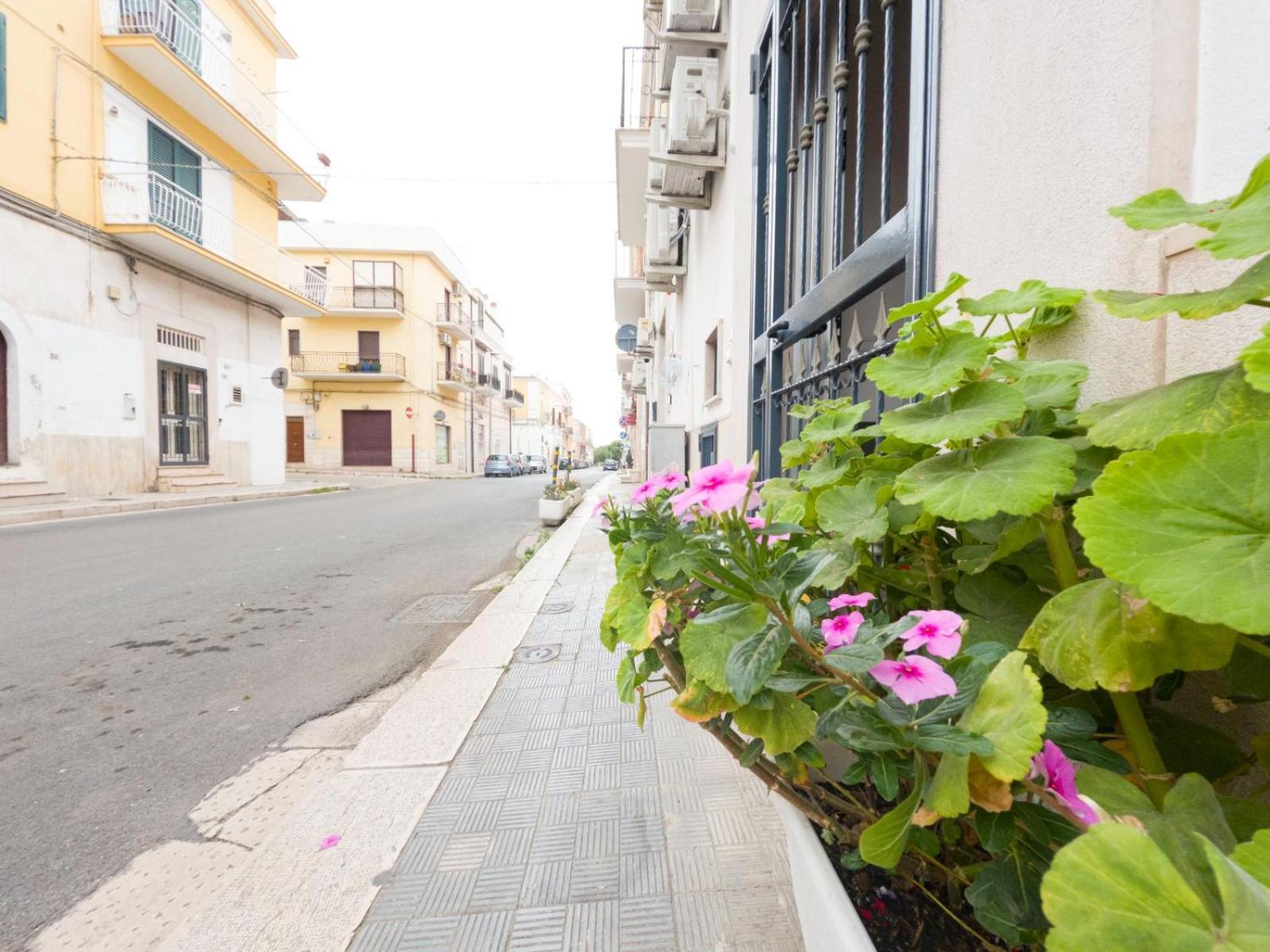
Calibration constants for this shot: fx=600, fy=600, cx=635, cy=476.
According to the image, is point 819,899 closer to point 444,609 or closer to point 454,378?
point 444,609

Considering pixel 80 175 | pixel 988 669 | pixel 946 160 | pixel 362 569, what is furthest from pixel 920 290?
pixel 80 175

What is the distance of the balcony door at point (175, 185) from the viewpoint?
11.7m

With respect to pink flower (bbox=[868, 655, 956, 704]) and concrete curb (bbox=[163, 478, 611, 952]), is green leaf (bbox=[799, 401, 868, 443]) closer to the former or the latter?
pink flower (bbox=[868, 655, 956, 704])

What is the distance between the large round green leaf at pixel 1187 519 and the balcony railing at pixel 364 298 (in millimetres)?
29077

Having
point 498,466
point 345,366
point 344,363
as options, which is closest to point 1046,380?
point 345,366

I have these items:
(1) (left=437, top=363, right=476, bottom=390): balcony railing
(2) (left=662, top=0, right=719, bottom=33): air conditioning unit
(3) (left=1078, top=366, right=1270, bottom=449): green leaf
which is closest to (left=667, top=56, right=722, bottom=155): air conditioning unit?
(2) (left=662, top=0, right=719, bottom=33): air conditioning unit

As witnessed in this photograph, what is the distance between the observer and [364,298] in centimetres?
2652

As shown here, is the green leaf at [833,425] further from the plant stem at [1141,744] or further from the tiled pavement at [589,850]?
the tiled pavement at [589,850]

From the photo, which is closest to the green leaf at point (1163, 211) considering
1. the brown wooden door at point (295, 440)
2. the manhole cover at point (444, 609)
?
the manhole cover at point (444, 609)

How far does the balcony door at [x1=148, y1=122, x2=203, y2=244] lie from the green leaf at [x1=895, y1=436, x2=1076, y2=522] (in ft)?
49.3

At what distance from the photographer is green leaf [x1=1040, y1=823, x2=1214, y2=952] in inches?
12.7

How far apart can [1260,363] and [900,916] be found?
80 cm

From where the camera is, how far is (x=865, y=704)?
25.5 inches

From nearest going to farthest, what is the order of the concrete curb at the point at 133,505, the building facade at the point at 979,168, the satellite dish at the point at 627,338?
the building facade at the point at 979,168, the concrete curb at the point at 133,505, the satellite dish at the point at 627,338
